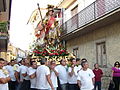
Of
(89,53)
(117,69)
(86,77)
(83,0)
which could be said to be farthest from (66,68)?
(83,0)

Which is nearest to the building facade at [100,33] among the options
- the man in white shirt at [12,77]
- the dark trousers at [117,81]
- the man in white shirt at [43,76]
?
the dark trousers at [117,81]

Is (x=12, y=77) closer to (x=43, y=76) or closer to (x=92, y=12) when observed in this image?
(x=43, y=76)

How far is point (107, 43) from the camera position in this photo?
15086 mm

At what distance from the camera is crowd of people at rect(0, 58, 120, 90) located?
744 cm

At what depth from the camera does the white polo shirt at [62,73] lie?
30.9 ft

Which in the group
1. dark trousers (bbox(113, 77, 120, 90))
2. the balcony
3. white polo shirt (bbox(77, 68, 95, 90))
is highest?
the balcony

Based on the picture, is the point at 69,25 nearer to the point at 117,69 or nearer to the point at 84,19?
the point at 84,19

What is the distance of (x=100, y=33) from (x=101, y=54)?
125 centimetres

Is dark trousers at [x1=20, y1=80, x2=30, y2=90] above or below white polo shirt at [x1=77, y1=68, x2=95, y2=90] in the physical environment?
below

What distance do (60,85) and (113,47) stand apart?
580 cm

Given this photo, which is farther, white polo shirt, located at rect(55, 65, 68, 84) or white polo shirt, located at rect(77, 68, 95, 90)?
white polo shirt, located at rect(55, 65, 68, 84)

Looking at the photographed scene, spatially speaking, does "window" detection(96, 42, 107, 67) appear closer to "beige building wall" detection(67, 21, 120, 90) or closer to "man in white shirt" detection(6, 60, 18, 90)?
"beige building wall" detection(67, 21, 120, 90)

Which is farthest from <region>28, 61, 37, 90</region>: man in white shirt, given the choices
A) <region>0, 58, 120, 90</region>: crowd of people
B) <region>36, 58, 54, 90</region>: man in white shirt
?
<region>36, 58, 54, 90</region>: man in white shirt

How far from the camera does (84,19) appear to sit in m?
17.9
